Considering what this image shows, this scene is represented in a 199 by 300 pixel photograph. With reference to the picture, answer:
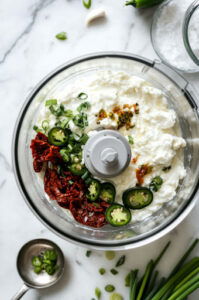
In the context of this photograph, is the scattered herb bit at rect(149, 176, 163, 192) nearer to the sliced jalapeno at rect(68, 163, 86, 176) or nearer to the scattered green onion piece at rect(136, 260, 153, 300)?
the sliced jalapeno at rect(68, 163, 86, 176)

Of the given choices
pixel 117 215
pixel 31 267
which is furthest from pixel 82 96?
pixel 31 267

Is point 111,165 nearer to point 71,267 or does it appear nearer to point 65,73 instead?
point 65,73

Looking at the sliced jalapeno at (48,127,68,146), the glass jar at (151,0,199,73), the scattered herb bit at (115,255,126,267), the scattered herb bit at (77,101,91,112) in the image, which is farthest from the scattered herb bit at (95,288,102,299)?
the glass jar at (151,0,199,73)

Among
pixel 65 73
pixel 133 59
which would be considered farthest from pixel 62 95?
pixel 133 59

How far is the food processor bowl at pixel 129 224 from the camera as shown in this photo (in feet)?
6.23

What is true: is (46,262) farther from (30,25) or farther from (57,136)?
(30,25)

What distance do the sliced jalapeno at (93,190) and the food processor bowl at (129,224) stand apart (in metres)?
0.16

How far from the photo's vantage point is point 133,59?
1.93 m

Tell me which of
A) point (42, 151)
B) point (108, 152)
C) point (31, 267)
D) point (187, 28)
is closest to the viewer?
point (108, 152)

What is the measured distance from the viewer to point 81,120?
184 centimetres

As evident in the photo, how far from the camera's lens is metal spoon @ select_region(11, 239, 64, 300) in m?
2.09

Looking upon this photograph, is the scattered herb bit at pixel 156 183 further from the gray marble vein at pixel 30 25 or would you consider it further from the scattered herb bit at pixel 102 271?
the gray marble vein at pixel 30 25

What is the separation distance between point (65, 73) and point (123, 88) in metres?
0.28

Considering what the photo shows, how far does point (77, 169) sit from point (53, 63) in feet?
1.84
